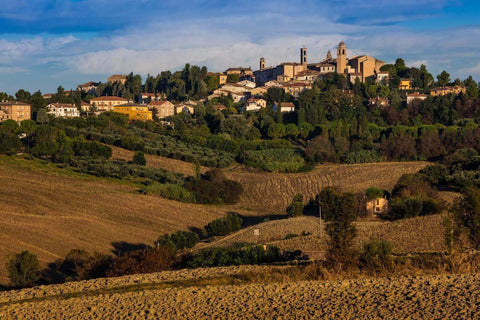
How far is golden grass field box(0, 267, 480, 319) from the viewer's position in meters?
10.5

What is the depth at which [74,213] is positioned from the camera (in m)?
33.4

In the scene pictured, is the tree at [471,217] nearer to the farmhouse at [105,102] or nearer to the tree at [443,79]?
the farmhouse at [105,102]

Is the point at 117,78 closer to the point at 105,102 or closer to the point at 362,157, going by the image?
the point at 105,102

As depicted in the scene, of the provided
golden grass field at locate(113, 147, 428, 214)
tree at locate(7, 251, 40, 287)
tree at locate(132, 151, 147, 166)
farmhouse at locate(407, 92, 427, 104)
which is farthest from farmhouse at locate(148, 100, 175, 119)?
tree at locate(7, 251, 40, 287)

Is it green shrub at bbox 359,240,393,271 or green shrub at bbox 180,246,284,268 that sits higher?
green shrub at bbox 359,240,393,271

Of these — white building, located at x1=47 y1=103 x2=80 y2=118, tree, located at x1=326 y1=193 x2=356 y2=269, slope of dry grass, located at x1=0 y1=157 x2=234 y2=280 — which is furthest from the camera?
white building, located at x1=47 y1=103 x2=80 y2=118

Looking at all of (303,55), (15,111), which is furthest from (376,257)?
(303,55)

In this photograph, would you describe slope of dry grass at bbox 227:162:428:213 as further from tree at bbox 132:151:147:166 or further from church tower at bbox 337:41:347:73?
church tower at bbox 337:41:347:73

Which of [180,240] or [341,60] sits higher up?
[341,60]

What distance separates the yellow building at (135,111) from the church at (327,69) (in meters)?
29.3

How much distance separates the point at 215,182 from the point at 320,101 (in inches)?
1483

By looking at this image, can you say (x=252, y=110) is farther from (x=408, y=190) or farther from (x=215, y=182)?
(x=408, y=190)

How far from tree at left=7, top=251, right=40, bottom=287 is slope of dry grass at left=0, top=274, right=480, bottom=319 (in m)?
6.65

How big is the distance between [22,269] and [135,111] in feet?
197
